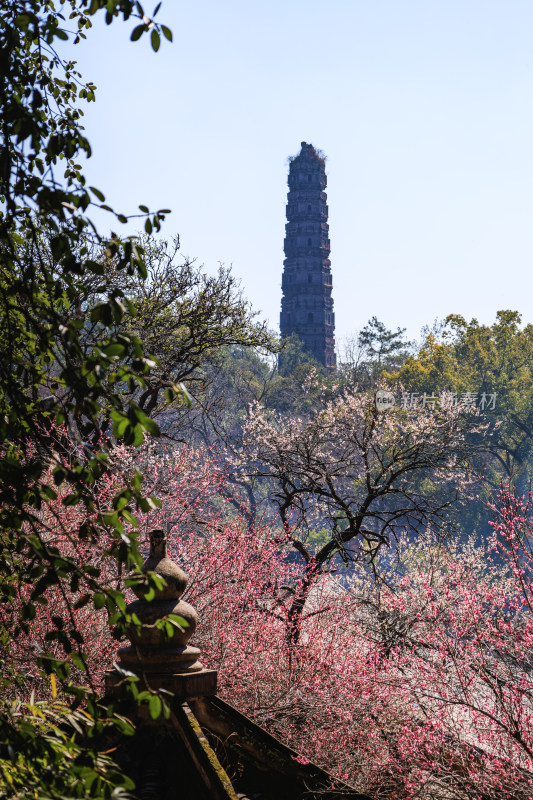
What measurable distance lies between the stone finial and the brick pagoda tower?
214ft

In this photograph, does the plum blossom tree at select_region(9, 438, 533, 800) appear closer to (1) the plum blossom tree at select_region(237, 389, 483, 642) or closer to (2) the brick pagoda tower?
(1) the plum blossom tree at select_region(237, 389, 483, 642)

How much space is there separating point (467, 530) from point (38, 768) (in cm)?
4712

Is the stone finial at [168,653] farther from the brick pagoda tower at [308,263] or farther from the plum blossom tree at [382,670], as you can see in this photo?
the brick pagoda tower at [308,263]

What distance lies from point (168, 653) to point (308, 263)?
68.1 meters

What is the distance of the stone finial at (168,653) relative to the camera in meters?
4.82

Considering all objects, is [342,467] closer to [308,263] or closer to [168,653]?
[168,653]

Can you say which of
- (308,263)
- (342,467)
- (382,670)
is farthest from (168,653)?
(308,263)

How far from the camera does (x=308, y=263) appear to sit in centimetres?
7131

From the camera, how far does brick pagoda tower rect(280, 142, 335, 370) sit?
70.6 meters

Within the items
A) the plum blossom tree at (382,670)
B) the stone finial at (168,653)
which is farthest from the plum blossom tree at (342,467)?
the stone finial at (168,653)

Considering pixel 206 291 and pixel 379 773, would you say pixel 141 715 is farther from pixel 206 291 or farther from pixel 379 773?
pixel 206 291

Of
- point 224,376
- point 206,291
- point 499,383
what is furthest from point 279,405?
point 206,291

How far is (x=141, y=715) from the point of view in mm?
4742

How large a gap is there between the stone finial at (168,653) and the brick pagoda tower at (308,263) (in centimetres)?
6509
